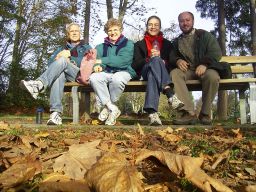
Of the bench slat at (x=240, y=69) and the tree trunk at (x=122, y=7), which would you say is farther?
the tree trunk at (x=122, y=7)

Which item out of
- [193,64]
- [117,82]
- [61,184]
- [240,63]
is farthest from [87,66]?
[61,184]

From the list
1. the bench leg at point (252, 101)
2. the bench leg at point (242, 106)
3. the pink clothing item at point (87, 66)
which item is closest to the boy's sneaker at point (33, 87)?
the pink clothing item at point (87, 66)

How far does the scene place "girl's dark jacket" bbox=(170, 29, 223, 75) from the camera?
17.2 ft

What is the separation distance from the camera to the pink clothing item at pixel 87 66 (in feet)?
17.2

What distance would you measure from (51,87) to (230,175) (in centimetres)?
377

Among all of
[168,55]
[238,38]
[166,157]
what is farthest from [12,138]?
[238,38]

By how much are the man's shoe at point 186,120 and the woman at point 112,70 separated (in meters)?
0.82

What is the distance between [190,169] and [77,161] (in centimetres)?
55

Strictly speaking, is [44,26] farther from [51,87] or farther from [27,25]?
[51,87]

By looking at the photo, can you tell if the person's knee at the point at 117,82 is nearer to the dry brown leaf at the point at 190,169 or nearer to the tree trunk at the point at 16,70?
the dry brown leaf at the point at 190,169

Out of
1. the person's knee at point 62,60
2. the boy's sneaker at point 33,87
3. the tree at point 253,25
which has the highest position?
the tree at point 253,25

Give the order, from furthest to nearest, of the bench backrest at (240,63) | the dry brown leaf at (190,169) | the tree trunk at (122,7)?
the tree trunk at (122,7)
the bench backrest at (240,63)
the dry brown leaf at (190,169)

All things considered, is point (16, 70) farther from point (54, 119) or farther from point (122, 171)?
point (122, 171)

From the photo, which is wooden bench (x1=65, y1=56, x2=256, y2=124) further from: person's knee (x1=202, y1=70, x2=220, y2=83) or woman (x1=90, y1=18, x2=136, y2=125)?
woman (x1=90, y1=18, x2=136, y2=125)
